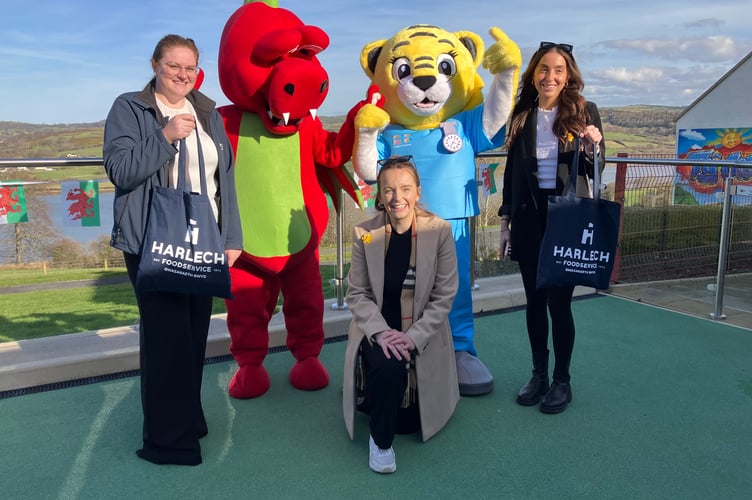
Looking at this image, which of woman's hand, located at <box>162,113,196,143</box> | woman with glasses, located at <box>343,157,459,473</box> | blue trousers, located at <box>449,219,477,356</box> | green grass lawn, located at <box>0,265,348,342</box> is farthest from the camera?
green grass lawn, located at <box>0,265,348,342</box>

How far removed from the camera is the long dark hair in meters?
2.63

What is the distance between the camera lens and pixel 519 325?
4.20 metres

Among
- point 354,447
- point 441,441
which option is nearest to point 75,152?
point 354,447

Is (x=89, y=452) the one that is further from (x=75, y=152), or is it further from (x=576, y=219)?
(x=576, y=219)

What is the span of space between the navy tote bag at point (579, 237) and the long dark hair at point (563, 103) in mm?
114

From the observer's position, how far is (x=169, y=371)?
239 cm

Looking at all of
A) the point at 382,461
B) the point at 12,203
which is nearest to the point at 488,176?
the point at 382,461

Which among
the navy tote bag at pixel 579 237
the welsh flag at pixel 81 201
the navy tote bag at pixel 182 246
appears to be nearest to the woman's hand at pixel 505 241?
the navy tote bag at pixel 579 237

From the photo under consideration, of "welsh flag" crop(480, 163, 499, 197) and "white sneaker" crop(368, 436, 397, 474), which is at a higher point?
"welsh flag" crop(480, 163, 499, 197)

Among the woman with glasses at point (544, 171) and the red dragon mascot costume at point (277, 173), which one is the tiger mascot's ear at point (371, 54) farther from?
the woman with glasses at point (544, 171)

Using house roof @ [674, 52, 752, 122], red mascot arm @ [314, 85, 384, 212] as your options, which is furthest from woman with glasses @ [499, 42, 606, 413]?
house roof @ [674, 52, 752, 122]

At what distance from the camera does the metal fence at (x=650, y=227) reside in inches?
161

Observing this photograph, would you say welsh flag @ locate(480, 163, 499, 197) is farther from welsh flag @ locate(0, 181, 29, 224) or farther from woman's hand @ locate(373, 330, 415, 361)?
welsh flag @ locate(0, 181, 29, 224)

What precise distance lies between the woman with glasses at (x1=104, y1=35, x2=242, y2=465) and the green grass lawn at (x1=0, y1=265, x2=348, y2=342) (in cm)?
127
